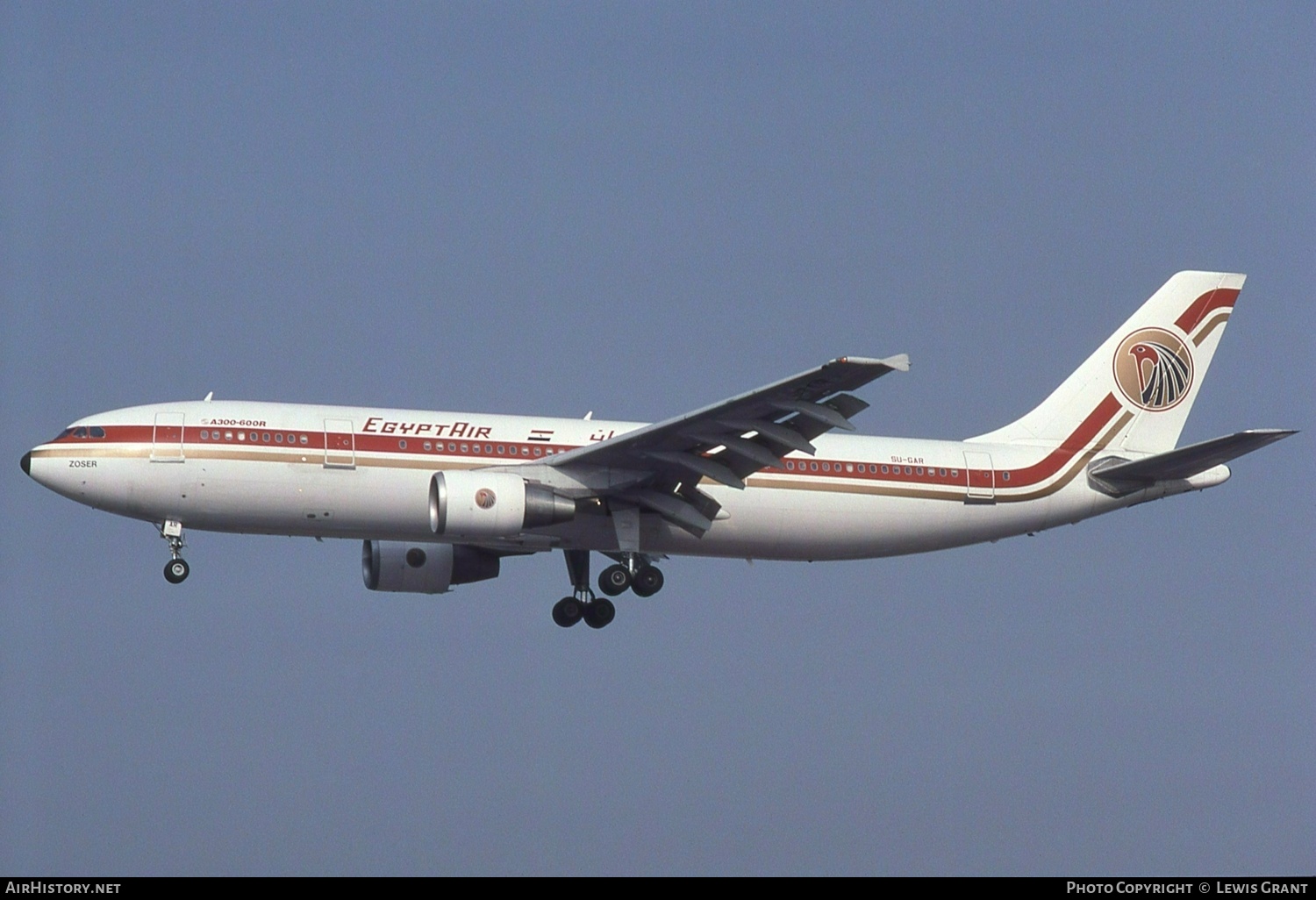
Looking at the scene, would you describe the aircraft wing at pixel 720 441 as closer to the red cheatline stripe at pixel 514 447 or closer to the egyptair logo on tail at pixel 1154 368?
the red cheatline stripe at pixel 514 447

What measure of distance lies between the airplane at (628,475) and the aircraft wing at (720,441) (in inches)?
2.1

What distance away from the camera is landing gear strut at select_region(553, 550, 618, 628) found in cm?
4616

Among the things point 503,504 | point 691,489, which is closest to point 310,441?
point 503,504

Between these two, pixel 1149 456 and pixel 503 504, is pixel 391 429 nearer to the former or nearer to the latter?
pixel 503 504

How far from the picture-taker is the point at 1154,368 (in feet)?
160

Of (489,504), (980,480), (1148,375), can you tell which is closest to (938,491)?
(980,480)

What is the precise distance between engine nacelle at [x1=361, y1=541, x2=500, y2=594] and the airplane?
0.18ft

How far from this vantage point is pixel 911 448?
45.4 meters

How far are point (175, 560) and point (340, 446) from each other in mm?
4466

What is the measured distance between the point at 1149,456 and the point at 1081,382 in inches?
127

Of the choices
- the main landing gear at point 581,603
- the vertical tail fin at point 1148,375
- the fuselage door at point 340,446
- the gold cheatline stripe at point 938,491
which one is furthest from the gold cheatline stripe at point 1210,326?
the fuselage door at point 340,446

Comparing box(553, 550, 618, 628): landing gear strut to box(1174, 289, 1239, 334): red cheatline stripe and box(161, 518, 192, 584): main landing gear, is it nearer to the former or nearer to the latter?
A: box(161, 518, 192, 584): main landing gear

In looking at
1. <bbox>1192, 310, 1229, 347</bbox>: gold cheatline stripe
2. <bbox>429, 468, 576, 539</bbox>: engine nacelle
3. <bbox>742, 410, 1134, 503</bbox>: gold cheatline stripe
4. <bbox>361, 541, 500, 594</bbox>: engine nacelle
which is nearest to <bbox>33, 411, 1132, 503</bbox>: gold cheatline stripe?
<bbox>742, 410, 1134, 503</bbox>: gold cheatline stripe

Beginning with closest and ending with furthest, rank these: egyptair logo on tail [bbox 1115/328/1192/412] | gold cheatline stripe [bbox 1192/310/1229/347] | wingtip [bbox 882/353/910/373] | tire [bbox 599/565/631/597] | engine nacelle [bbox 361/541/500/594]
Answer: wingtip [bbox 882/353/910/373] → tire [bbox 599/565/631/597] → engine nacelle [bbox 361/541/500/594] → egyptair logo on tail [bbox 1115/328/1192/412] → gold cheatline stripe [bbox 1192/310/1229/347]
